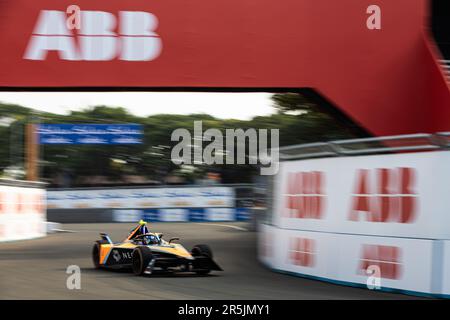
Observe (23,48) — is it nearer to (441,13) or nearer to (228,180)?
(441,13)

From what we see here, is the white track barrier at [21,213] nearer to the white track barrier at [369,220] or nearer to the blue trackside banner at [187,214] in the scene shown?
the blue trackside banner at [187,214]

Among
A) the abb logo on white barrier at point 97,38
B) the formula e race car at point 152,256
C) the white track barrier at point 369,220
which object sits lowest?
the formula e race car at point 152,256

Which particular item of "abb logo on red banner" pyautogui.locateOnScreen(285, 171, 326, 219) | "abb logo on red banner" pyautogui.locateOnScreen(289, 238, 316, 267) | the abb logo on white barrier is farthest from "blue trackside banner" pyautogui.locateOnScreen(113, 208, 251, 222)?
"abb logo on red banner" pyautogui.locateOnScreen(289, 238, 316, 267)

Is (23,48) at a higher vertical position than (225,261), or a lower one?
higher

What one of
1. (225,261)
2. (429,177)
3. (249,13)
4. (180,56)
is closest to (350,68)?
(249,13)

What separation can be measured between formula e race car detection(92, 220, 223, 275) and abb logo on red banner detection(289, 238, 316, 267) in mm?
1293

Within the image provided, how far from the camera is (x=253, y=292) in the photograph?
10.9 metres

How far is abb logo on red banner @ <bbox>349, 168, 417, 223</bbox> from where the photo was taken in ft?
35.4

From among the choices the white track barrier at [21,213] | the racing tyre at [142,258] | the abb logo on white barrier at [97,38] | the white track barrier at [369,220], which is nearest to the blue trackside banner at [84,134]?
the white track barrier at [21,213]

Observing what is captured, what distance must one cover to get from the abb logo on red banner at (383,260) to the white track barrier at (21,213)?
1536cm

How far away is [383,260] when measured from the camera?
36.0 feet

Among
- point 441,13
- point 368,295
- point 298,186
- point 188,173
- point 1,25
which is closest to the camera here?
point 368,295

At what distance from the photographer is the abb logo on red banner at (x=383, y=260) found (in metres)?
10.8

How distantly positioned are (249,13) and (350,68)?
232 cm
